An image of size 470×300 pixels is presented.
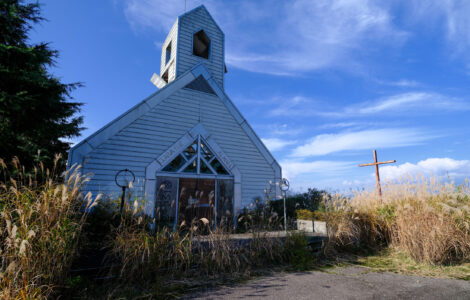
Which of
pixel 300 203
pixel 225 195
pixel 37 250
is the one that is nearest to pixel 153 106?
pixel 225 195

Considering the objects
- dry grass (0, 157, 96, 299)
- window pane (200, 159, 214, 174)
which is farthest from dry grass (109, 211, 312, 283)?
window pane (200, 159, 214, 174)

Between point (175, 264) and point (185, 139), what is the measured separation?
583cm

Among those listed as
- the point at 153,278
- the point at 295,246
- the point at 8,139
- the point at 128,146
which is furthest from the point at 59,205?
the point at 8,139

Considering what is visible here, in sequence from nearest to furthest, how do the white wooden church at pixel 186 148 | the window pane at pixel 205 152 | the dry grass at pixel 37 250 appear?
the dry grass at pixel 37 250, the white wooden church at pixel 186 148, the window pane at pixel 205 152

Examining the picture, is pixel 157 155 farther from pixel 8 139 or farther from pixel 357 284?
pixel 357 284

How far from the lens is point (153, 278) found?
3.83 m

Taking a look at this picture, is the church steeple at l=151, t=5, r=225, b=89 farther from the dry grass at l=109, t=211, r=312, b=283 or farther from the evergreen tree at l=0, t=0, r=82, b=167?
the dry grass at l=109, t=211, r=312, b=283

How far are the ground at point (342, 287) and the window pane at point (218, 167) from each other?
5.70 metres

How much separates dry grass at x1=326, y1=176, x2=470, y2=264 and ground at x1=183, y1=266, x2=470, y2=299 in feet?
3.23

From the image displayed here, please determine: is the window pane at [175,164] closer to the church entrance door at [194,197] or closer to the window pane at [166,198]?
the window pane at [166,198]

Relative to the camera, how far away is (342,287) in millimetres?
3842

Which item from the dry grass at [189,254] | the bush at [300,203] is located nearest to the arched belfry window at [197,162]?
the bush at [300,203]

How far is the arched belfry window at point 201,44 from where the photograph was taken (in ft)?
39.9

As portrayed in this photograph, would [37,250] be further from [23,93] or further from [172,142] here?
[23,93]
